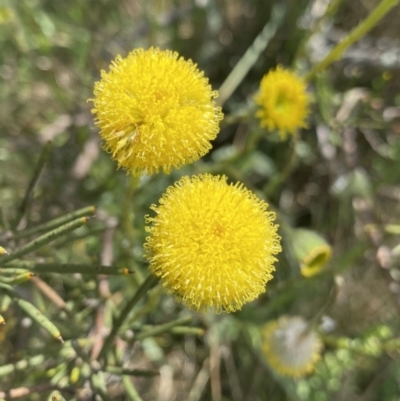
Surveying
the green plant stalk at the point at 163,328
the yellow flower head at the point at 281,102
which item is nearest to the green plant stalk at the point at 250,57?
the yellow flower head at the point at 281,102

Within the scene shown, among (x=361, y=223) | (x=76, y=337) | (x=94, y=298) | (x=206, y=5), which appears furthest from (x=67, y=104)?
(x=361, y=223)

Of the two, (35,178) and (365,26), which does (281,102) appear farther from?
(35,178)

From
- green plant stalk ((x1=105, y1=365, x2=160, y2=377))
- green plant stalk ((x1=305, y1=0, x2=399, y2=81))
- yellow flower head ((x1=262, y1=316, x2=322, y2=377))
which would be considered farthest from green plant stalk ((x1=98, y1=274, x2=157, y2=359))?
green plant stalk ((x1=305, y1=0, x2=399, y2=81))

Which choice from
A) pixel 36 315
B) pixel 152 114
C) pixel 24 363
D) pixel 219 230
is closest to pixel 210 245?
pixel 219 230

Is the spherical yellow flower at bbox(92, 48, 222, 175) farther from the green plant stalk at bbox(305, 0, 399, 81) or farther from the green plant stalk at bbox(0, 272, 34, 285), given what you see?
the green plant stalk at bbox(305, 0, 399, 81)

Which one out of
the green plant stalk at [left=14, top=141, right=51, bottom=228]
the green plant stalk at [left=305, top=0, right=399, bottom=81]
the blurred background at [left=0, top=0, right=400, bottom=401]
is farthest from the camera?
the blurred background at [left=0, top=0, right=400, bottom=401]

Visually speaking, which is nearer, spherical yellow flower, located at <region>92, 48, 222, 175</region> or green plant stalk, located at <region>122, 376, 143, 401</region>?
spherical yellow flower, located at <region>92, 48, 222, 175</region>
